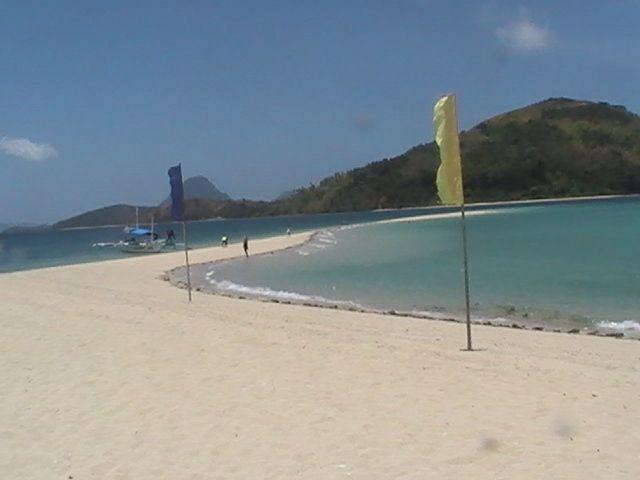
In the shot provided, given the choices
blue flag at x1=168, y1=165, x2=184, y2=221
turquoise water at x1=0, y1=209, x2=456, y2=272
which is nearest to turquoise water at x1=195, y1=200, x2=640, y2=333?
blue flag at x1=168, y1=165, x2=184, y2=221

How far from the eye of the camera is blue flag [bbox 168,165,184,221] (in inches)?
682

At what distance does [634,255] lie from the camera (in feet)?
94.8

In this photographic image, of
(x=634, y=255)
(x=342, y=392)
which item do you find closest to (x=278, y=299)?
(x=342, y=392)

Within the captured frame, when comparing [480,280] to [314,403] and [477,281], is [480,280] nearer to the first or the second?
[477,281]

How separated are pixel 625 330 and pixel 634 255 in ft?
57.2

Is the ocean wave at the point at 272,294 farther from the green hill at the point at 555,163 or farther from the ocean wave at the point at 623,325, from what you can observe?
the green hill at the point at 555,163

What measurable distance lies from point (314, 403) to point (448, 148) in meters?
4.41

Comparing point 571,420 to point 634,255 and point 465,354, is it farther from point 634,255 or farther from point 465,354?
point 634,255

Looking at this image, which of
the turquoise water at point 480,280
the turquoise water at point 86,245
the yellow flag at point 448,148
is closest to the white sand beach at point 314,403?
the yellow flag at point 448,148

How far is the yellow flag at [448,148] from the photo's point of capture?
974cm

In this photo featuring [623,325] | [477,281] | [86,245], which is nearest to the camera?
[623,325]

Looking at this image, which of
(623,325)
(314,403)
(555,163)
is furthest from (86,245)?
(555,163)

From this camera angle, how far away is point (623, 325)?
1384 centimetres

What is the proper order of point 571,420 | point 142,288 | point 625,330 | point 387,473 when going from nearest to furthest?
point 387,473
point 571,420
point 625,330
point 142,288
